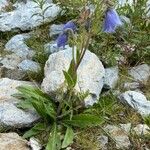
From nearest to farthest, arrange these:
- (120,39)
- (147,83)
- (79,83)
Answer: (79,83), (147,83), (120,39)

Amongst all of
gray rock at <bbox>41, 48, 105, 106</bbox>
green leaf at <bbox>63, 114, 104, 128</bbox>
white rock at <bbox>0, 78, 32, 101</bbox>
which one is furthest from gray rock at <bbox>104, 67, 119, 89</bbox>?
white rock at <bbox>0, 78, 32, 101</bbox>

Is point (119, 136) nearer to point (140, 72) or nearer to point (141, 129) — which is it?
point (141, 129)

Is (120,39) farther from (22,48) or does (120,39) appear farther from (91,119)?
(91,119)

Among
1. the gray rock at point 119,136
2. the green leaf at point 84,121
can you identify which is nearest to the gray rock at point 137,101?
the gray rock at point 119,136

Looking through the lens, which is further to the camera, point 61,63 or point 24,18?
point 24,18

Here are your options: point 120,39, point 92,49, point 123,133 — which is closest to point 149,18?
point 120,39

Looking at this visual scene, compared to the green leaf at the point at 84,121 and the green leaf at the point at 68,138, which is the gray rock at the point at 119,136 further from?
the green leaf at the point at 68,138

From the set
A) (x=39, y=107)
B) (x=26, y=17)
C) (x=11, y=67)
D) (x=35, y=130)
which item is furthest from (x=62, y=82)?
(x=26, y=17)
